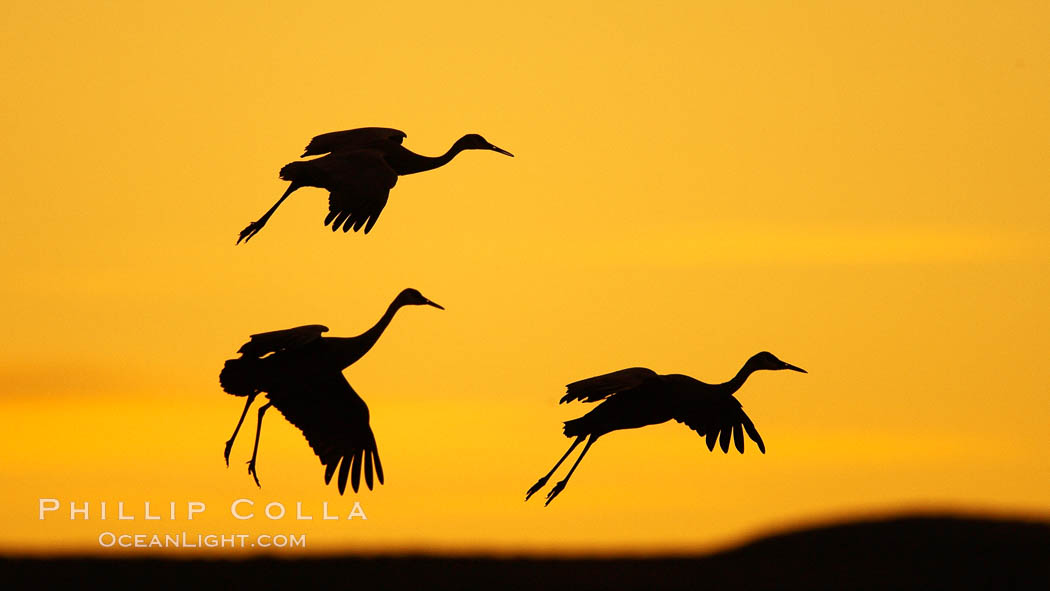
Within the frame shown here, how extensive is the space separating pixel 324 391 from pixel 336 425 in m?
0.38

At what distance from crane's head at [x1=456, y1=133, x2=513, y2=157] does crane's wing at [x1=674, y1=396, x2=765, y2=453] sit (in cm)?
441

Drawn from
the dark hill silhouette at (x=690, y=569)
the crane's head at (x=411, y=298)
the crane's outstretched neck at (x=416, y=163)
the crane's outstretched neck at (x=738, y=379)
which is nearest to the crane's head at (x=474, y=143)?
the crane's outstretched neck at (x=416, y=163)

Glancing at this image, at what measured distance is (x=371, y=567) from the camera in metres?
49.0

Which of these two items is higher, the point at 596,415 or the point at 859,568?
the point at 859,568

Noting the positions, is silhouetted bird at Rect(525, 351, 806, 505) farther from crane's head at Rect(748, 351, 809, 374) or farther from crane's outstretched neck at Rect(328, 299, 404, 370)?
crane's outstretched neck at Rect(328, 299, 404, 370)

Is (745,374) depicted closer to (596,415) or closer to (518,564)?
(596,415)

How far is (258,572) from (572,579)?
22.3ft

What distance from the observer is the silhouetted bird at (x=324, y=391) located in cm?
2400

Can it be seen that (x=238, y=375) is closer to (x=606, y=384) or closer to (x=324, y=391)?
(x=324, y=391)

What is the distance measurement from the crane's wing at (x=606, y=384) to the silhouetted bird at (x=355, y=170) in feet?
8.66

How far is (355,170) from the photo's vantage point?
23.8 metres

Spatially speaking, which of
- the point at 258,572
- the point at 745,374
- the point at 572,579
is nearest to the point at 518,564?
the point at 572,579

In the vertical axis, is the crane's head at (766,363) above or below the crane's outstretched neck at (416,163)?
below

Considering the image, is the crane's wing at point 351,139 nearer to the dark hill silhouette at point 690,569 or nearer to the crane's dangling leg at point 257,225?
the crane's dangling leg at point 257,225
